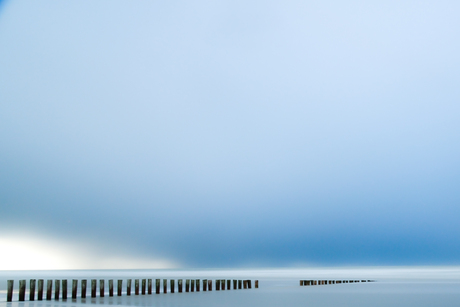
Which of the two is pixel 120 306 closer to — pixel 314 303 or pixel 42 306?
pixel 42 306

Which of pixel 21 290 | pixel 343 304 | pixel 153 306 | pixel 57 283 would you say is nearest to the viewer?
pixel 343 304

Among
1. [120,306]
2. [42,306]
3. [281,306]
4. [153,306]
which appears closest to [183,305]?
[153,306]

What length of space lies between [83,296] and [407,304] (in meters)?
11.2

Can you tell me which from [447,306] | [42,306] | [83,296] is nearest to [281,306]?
[447,306]

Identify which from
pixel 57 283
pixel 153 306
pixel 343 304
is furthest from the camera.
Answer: pixel 57 283

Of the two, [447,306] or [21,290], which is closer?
[447,306]

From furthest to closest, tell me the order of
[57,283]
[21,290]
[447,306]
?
1. [57,283]
2. [21,290]
3. [447,306]

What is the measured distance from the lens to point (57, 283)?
17.7 metres

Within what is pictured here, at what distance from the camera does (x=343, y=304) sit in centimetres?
1176

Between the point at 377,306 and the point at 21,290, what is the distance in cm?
1210

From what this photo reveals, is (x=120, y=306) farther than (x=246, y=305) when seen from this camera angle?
Yes

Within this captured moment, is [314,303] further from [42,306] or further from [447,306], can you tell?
[42,306]

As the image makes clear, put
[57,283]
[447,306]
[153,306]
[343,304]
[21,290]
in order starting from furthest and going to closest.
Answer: [57,283] < [21,290] < [153,306] < [343,304] < [447,306]

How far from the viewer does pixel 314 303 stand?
1238cm
